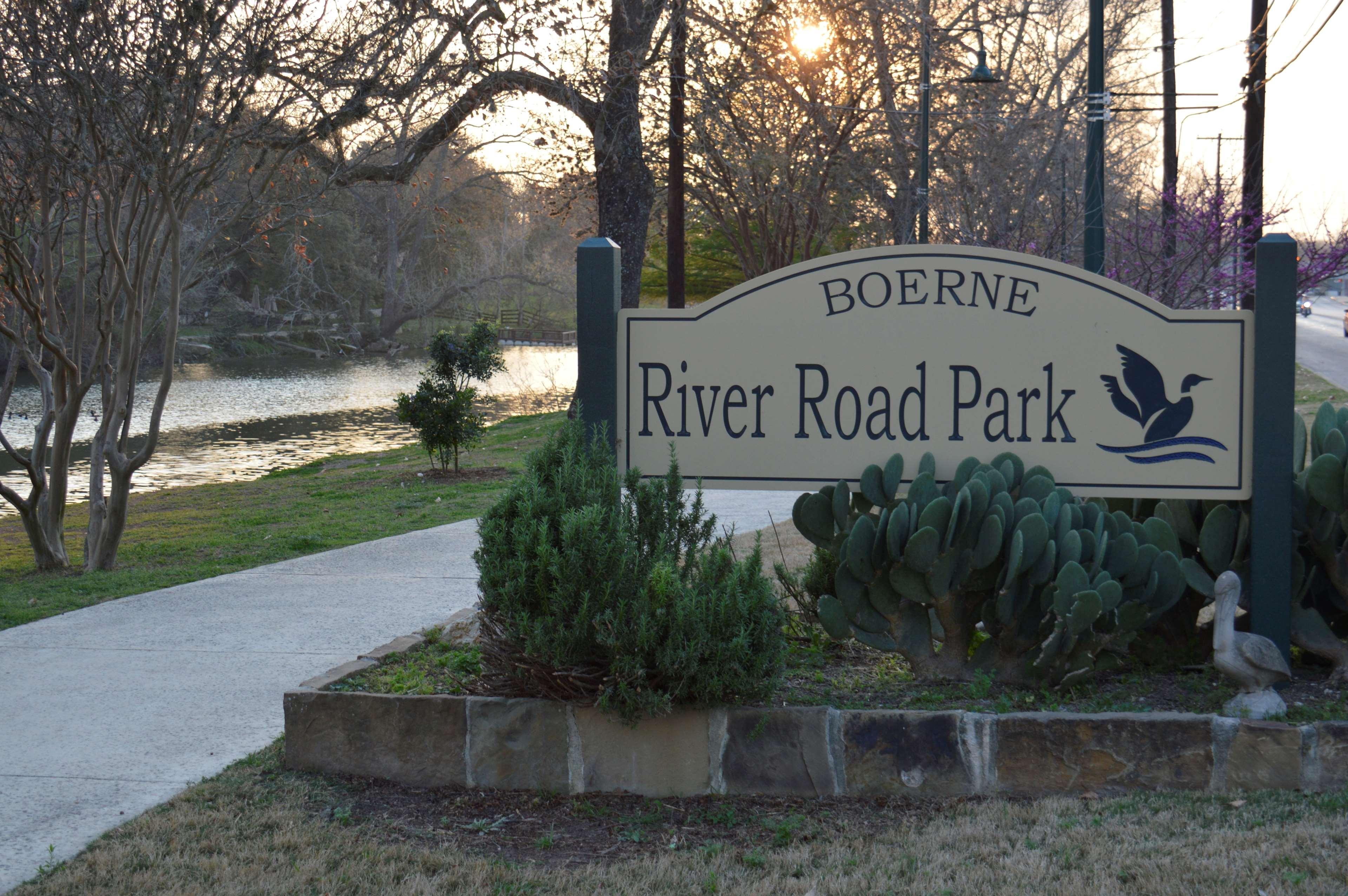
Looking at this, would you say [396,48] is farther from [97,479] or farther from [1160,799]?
[1160,799]

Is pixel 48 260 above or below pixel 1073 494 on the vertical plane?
above

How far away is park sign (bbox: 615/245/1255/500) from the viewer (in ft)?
14.3

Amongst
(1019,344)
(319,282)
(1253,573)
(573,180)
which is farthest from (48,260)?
(319,282)

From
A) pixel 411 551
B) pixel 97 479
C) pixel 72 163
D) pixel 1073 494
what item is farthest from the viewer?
pixel 97 479

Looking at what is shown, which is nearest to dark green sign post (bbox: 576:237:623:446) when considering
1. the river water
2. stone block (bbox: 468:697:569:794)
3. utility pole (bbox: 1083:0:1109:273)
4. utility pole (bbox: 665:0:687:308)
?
stone block (bbox: 468:697:569:794)

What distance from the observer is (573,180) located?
835 inches

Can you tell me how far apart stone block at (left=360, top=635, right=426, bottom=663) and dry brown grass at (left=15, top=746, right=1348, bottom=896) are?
3.46ft

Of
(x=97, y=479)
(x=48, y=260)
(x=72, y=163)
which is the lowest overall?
(x=97, y=479)

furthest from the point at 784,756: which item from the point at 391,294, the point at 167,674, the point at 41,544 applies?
the point at 391,294

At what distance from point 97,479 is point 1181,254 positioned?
34.8 ft

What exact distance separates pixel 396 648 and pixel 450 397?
37.7ft

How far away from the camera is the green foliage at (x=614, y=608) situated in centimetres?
372

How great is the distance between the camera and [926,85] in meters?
16.9

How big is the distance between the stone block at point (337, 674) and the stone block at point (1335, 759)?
3.31 m
